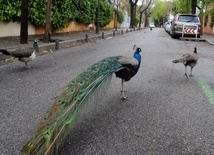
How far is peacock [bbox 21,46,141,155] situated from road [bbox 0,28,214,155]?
24 cm

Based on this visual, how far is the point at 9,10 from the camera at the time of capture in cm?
1198

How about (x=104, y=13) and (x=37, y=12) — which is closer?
(x=37, y=12)

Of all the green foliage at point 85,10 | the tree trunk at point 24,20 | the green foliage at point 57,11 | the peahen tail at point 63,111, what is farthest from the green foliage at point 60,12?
the peahen tail at point 63,111

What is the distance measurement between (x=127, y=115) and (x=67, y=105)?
1.34 metres

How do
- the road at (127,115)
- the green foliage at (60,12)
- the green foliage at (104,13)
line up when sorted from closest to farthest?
the road at (127,115) < the green foliage at (60,12) < the green foliage at (104,13)

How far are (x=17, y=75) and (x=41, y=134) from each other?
427cm

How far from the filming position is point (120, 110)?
3.87 meters

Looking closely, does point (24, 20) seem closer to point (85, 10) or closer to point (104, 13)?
point (85, 10)

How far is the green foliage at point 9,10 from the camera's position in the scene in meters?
11.7

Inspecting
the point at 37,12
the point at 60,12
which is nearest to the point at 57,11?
the point at 60,12

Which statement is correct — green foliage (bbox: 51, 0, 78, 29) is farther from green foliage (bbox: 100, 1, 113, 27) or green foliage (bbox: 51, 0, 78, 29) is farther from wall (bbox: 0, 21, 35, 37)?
green foliage (bbox: 100, 1, 113, 27)

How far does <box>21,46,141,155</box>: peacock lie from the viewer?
207 cm

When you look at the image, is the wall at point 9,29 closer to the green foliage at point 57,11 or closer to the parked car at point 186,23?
the green foliage at point 57,11

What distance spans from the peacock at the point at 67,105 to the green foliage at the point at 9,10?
31.6 feet
